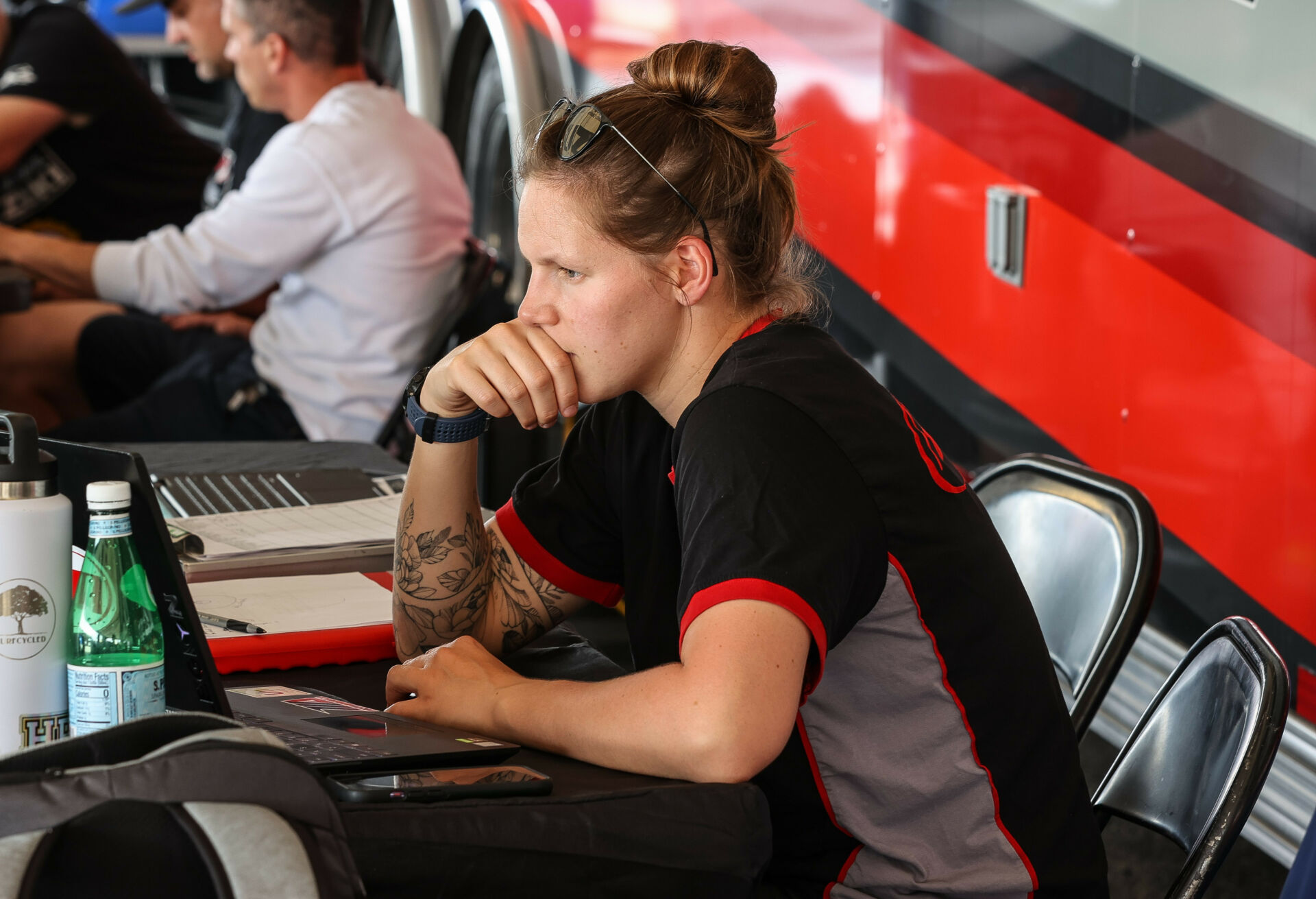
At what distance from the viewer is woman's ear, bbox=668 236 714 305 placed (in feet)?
3.71

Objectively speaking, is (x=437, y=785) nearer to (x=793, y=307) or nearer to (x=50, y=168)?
(x=793, y=307)

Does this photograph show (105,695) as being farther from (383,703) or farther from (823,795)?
(823,795)

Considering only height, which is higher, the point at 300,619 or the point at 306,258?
the point at 300,619

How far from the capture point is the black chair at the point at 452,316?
2.72 metres

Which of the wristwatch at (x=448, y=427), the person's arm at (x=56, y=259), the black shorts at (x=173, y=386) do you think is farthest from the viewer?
the person's arm at (x=56, y=259)

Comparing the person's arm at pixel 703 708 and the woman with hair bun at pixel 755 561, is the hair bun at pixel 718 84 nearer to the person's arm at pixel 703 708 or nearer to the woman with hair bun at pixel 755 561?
the woman with hair bun at pixel 755 561

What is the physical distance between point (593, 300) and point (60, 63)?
2911 millimetres

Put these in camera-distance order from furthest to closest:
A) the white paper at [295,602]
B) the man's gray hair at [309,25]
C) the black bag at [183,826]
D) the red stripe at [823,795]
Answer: the man's gray hair at [309,25] → the white paper at [295,602] → the red stripe at [823,795] → the black bag at [183,826]

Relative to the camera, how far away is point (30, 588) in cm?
83

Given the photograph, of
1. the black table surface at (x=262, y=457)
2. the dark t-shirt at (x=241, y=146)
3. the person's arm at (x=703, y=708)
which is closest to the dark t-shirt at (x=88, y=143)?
the dark t-shirt at (x=241, y=146)

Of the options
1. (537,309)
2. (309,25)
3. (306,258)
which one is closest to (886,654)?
(537,309)

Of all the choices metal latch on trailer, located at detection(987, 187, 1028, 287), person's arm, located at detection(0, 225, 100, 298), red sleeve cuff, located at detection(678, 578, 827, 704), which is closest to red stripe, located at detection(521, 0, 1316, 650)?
metal latch on trailer, located at detection(987, 187, 1028, 287)

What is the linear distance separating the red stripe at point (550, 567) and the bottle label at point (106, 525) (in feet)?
1.79

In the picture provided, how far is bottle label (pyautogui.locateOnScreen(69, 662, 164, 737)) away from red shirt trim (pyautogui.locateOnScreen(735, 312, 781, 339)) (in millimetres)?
562
